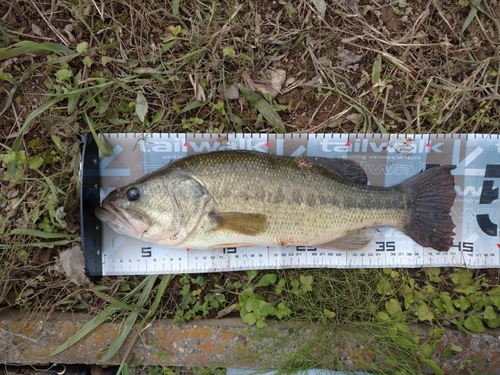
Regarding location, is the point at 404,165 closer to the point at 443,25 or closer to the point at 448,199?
the point at 448,199

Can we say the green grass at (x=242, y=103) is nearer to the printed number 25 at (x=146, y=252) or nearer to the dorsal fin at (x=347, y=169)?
the printed number 25 at (x=146, y=252)

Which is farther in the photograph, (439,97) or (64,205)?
(439,97)

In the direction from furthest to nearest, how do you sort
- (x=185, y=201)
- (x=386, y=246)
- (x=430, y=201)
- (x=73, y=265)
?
(x=386, y=246)
(x=73, y=265)
(x=430, y=201)
(x=185, y=201)

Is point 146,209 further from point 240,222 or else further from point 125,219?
point 240,222

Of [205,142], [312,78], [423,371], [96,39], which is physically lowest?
[423,371]

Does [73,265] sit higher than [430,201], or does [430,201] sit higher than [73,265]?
[430,201]

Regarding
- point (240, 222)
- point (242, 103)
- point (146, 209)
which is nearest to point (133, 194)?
point (146, 209)

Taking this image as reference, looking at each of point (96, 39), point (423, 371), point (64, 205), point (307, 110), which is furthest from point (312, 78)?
point (423, 371)

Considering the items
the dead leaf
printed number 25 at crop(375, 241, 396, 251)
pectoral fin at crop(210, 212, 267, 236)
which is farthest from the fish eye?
printed number 25 at crop(375, 241, 396, 251)
